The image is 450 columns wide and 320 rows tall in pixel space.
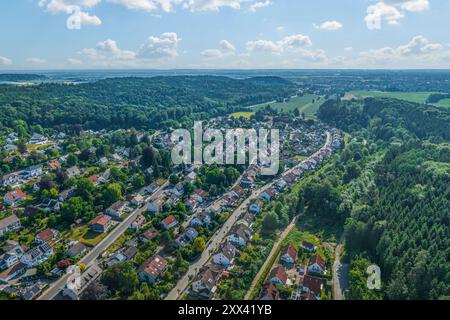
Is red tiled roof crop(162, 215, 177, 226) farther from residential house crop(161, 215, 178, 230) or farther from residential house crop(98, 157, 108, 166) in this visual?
residential house crop(98, 157, 108, 166)

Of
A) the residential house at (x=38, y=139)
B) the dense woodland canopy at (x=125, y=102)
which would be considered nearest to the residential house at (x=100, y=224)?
the residential house at (x=38, y=139)

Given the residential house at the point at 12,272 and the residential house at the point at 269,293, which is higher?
the residential house at the point at 269,293

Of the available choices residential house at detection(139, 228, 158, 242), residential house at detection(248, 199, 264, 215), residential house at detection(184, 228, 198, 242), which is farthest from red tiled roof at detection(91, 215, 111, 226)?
residential house at detection(248, 199, 264, 215)

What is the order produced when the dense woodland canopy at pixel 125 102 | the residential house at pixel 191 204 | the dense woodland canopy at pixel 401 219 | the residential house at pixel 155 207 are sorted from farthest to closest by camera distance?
the dense woodland canopy at pixel 125 102 < the residential house at pixel 191 204 < the residential house at pixel 155 207 < the dense woodland canopy at pixel 401 219

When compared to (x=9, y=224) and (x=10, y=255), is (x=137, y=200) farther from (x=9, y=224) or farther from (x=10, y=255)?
(x=10, y=255)

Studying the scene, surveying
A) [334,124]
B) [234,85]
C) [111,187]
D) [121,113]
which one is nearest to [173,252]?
[111,187]

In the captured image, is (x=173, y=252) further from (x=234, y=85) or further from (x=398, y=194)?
(x=234, y=85)

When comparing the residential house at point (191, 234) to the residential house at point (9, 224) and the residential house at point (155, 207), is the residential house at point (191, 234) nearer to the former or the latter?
the residential house at point (155, 207)
